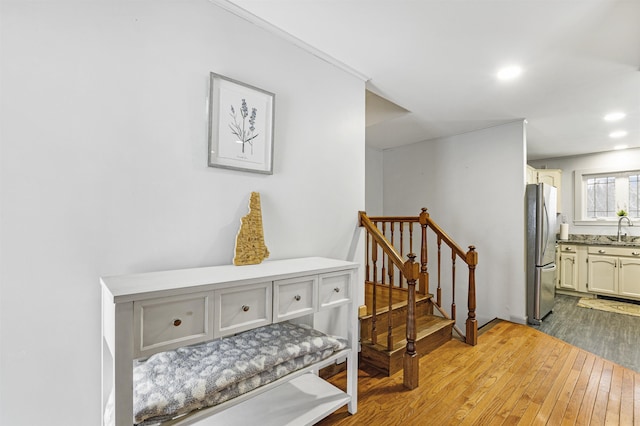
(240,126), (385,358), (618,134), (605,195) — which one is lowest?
(385,358)

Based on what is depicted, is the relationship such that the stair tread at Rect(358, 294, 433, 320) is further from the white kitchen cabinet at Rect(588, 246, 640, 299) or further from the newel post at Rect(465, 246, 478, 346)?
the white kitchen cabinet at Rect(588, 246, 640, 299)

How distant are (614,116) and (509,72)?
1.95 metres

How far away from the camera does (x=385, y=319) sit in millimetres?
2633

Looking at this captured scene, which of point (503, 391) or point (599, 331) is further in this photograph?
point (599, 331)

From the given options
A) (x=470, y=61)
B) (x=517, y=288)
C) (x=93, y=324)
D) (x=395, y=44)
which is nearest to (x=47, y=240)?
(x=93, y=324)

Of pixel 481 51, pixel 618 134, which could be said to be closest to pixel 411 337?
pixel 481 51

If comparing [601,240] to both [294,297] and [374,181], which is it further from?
[294,297]

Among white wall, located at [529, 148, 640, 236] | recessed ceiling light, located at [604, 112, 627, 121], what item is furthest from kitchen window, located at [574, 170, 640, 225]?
recessed ceiling light, located at [604, 112, 627, 121]

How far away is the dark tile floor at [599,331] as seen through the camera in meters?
2.70

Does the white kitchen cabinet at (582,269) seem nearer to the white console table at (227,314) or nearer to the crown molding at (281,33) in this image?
the crown molding at (281,33)

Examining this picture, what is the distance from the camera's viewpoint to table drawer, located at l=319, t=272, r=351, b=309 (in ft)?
5.32

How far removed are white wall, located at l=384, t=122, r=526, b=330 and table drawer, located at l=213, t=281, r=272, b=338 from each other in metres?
3.31

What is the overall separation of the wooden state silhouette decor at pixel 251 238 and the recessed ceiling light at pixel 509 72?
2.16 meters

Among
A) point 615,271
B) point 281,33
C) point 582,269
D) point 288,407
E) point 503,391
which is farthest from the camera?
point 582,269
